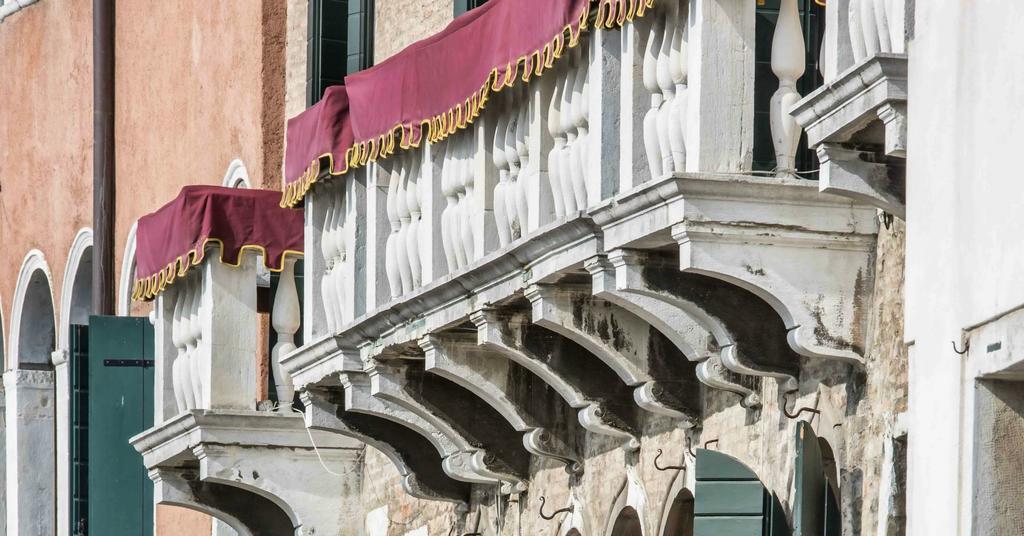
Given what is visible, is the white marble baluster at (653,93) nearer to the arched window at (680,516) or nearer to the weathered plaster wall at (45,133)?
the arched window at (680,516)

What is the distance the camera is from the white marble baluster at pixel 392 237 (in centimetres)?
1163

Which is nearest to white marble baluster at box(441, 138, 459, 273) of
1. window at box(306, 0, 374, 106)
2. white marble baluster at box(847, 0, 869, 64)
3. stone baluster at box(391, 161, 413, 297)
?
stone baluster at box(391, 161, 413, 297)

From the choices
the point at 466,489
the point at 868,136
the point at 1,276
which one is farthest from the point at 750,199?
the point at 1,276

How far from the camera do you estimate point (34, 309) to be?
2127 centimetres

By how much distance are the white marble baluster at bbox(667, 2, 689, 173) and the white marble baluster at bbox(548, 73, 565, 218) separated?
2.96 ft

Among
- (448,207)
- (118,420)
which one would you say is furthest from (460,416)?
(118,420)

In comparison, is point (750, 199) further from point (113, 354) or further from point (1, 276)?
point (1, 276)

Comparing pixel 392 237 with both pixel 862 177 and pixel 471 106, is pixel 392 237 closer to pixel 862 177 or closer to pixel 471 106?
pixel 471 106

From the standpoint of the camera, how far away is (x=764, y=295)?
8.84 meters

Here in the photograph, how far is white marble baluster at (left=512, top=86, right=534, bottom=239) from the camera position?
10.2 metres

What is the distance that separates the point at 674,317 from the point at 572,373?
1311 millimetres

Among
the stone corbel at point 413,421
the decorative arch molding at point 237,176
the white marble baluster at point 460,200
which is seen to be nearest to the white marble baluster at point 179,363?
the decorative arch molding at point 237,176

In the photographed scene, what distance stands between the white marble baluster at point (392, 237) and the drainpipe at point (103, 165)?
7.05 metres

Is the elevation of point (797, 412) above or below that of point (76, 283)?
below
